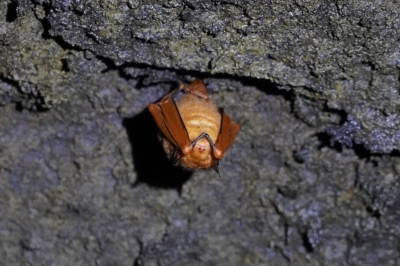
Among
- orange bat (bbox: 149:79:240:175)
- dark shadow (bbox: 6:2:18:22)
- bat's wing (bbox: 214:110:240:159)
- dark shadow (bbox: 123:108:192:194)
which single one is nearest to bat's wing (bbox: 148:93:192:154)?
orange bat (bbox: 149:79:240:175)

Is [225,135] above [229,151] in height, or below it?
above

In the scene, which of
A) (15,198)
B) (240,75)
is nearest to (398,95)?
(240,75)

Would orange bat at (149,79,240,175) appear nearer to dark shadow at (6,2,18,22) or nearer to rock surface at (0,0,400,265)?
rock surface at (0,0,400,265)

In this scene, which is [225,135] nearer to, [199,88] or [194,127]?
[194,127]

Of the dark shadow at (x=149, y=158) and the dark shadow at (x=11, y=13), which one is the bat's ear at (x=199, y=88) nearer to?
the dark shadow at (x=149, y=158)

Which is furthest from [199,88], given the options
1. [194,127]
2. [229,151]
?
[229,151]

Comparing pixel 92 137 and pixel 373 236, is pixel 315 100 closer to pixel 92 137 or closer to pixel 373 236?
pixel 373 236
